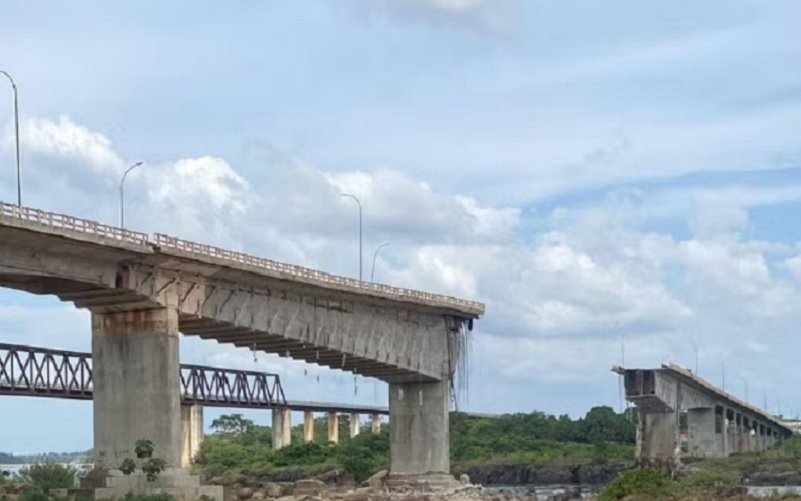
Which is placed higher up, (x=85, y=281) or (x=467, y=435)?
(x=85, y=281)

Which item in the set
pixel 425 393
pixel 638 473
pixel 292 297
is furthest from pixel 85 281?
pixel 425 393

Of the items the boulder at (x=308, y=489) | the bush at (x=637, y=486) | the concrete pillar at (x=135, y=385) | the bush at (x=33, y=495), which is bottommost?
the boulder at (x=308, y=489)

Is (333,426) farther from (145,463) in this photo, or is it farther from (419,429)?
(145,463)

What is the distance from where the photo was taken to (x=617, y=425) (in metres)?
158

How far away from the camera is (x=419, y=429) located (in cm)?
9469

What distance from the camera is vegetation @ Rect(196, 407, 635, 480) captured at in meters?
132

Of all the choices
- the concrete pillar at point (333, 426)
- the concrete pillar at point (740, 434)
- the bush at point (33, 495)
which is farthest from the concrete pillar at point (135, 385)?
the concrete pillar at point (333, 426)

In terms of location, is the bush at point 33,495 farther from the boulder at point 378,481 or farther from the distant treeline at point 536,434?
the distant treeline at point 536,434

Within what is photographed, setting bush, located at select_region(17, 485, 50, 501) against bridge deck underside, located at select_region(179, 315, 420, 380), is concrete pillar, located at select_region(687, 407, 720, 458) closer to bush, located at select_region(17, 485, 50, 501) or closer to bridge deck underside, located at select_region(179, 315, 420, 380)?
bridge deck underside, located at select_region(179, 315, 420, 380)

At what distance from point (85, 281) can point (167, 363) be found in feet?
20.6

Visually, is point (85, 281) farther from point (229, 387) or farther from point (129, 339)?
point (229, 387)

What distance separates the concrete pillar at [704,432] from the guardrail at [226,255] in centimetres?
5331

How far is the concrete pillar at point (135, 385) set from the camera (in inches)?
2539

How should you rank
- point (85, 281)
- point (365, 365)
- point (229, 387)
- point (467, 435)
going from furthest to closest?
point (467, 435)
point (229, 387)
point (365, 365)
point (85, 281)
